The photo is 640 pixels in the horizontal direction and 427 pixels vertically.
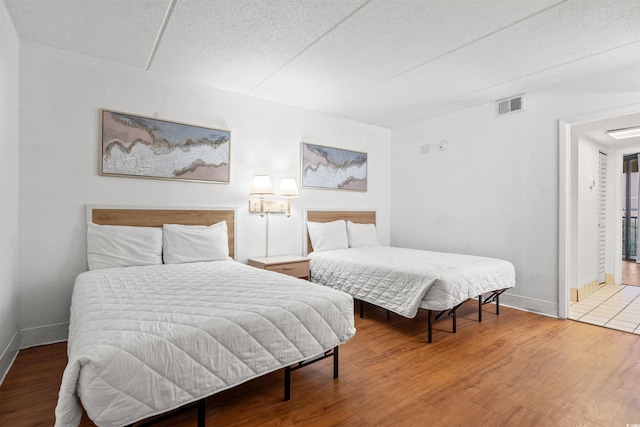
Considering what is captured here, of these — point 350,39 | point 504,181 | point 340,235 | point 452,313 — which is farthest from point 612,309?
point 350,39

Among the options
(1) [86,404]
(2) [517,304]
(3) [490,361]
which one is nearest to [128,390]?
(1) [86,404]

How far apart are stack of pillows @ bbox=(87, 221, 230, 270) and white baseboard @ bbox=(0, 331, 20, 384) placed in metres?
0.70

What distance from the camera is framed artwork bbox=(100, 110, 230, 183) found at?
2.99 m

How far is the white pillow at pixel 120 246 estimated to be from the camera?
274 cm

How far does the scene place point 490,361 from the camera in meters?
2.41

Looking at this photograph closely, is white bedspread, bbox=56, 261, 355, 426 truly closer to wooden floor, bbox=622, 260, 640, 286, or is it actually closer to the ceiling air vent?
the ceiling air vent

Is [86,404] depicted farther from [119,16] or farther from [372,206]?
[372,206]

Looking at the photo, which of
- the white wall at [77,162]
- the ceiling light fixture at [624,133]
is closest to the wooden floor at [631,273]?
the ceiling light fixture at [624,133]

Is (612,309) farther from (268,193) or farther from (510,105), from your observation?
(268,193)

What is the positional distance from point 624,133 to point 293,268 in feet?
14.7

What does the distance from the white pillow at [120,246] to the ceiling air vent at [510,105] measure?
160 inches

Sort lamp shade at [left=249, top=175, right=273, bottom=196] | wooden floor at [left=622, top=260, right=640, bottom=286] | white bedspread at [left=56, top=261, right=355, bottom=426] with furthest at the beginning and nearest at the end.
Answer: wooden floor at [left=622, top=260, right=640, bottom=286] → lamp shade at [left=249, top=175, right=273, bottom=196] → white bedspread at [left=56, top=261, right=355, bottom=426]

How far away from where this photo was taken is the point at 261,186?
145 inches

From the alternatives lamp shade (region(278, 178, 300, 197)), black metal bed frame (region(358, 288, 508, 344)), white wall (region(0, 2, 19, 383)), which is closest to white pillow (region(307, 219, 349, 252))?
lamp shade (region(278, 178, 300, 197))
